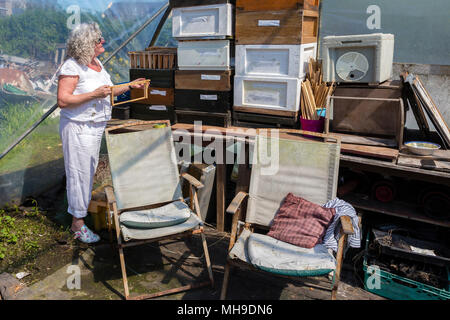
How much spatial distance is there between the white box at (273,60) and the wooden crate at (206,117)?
520mm

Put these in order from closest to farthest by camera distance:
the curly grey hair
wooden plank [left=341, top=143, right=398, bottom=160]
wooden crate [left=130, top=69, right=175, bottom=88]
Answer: wooden plank [left=341, top=143, right=398, bottom=160]
the curly grey hair
wooden crate [left=130, top=69, right=175, bottom=88]

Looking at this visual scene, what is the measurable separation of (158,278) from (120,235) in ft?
1.85

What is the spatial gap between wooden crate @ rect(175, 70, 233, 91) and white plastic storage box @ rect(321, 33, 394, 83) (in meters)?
1.07

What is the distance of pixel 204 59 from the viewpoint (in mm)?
4473

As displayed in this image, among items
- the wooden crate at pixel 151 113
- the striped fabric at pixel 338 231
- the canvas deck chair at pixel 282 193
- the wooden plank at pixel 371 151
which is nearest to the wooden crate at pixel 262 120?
the canvas deck chair at pixel 282 193

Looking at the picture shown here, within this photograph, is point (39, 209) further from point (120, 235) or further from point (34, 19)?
point (34, 19)

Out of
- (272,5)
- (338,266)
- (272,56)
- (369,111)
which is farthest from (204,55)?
(338,266)

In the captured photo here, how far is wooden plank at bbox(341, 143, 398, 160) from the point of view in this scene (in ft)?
11.4

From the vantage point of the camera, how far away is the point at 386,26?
4.89 meters

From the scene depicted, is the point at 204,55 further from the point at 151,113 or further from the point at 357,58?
the point at 357,58

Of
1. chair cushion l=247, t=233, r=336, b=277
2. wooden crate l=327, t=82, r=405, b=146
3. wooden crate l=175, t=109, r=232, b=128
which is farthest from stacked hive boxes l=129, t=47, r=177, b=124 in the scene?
chair cushion l=247, t=233, r=336, b=277

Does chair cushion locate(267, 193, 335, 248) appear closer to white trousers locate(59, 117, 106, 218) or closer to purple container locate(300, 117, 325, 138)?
purple container locate(300, 117, 325, 138)

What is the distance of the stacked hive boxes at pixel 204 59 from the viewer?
4270mm

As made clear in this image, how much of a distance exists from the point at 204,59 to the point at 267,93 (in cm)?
83
